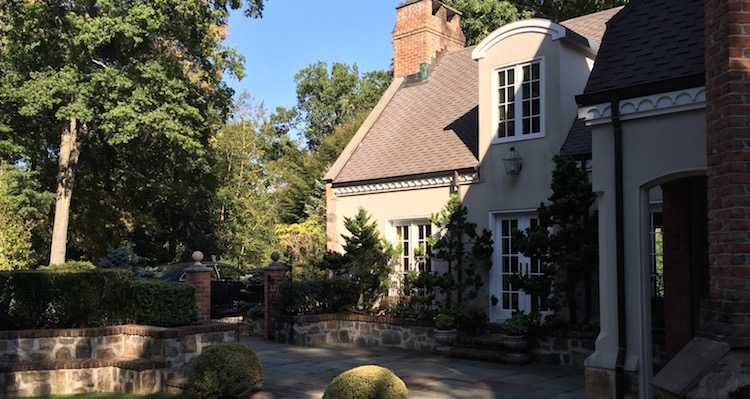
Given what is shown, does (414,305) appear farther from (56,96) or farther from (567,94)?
(56,96)

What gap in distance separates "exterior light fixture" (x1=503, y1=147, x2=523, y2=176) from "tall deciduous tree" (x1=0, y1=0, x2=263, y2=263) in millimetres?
10845

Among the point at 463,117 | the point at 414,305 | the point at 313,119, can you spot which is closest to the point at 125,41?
the point at 463,117

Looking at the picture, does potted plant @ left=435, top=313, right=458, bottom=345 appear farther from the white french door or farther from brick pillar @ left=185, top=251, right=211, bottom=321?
brick pillar @ left=185, top=251, right=211, bottom=321

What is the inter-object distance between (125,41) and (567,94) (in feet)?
44.4

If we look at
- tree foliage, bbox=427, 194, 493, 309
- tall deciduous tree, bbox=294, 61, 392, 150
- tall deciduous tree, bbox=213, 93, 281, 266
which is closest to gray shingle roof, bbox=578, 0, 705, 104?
tree foliage, bbox=427, 194, 493, 309

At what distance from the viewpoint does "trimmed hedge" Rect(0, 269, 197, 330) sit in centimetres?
938

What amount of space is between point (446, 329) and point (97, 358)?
6.24 meters

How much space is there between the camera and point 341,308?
1460cm

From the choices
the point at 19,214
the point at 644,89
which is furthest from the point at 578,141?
the point at 19,214

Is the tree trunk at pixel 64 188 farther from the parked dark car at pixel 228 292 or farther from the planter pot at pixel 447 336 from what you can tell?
the planter pot at pixel 447 336

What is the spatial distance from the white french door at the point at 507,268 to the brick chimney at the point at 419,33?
660cm

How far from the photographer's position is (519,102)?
42.1 feet

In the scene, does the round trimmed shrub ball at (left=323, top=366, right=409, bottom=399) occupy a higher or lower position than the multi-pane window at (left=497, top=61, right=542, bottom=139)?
lower

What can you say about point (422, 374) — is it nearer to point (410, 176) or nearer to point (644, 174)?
point (644, 174)
